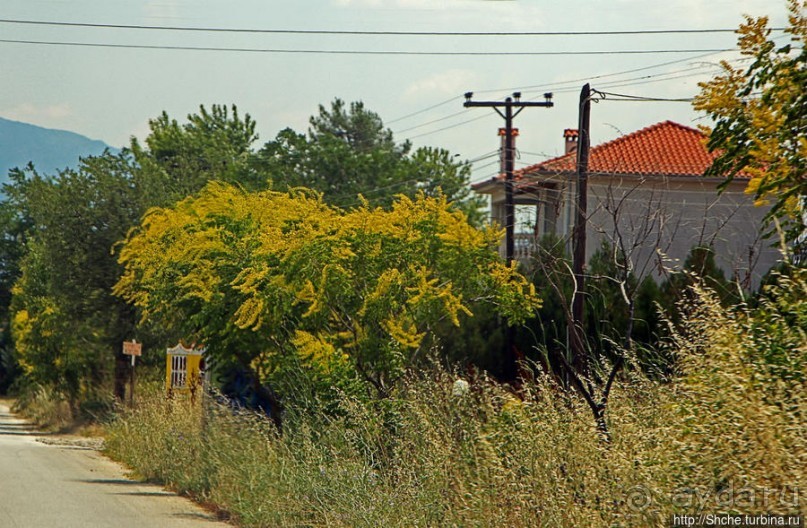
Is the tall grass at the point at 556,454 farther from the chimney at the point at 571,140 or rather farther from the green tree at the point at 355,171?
the green tree at the point at 355,171

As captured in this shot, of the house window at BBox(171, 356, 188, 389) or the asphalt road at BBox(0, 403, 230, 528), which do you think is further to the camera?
the house window at BBox(171, 356, 188, 389)

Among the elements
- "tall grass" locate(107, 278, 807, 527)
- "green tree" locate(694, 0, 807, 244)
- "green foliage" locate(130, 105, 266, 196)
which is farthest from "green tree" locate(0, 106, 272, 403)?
"green tree" locate(694, 0, 807, 244)

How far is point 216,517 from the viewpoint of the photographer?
15445 millimetres

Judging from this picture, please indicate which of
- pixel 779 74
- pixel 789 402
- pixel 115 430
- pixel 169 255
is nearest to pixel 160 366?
pixel 115 430

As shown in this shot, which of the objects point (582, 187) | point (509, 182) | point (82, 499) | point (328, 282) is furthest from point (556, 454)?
point (509, 182)

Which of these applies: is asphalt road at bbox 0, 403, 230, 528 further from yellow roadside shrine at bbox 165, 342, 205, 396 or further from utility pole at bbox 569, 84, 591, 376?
utility pole at bbox 569, 84, 591, 376

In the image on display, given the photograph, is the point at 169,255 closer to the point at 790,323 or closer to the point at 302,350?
the point at 302,350

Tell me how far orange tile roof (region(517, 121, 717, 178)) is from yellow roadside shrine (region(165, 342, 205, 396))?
51.8 feet

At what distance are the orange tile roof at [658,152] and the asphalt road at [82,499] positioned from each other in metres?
22.2

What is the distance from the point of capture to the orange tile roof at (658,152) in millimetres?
42906

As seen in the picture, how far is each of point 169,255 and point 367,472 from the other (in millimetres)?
9783

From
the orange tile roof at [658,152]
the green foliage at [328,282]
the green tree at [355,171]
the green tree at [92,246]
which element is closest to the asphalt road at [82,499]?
the green foliage at [328,282]

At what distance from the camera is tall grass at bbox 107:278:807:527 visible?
6.69 meters

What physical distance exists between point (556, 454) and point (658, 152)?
122ft
